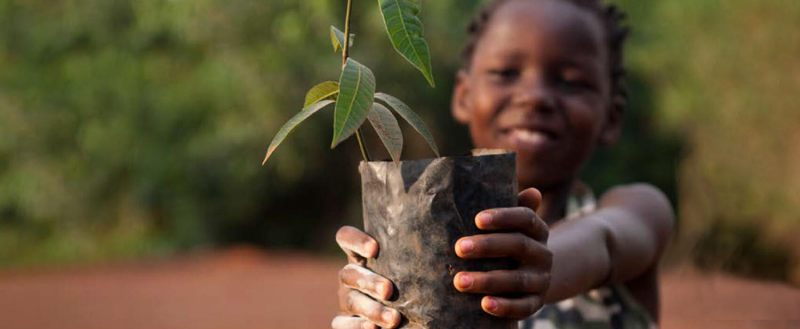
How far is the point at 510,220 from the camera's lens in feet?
4.37

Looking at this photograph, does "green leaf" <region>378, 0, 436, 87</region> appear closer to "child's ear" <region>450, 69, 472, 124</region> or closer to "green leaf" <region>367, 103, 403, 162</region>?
"green leaf" <region>367, 103, 403, 162</region>

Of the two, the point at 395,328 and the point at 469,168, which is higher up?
the point at 469,168

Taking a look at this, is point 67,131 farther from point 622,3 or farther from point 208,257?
point 622,3

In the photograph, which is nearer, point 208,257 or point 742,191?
point 742,191

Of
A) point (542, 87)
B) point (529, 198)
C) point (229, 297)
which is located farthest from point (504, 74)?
point (229, 297)

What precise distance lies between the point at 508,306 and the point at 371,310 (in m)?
0.21

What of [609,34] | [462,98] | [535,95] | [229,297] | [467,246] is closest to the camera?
[467,246]

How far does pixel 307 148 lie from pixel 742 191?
5522mm

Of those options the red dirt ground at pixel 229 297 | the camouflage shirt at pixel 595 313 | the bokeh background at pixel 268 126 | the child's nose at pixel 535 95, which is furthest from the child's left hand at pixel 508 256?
the bokeh background at pixel 268 126

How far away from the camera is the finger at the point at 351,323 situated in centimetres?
144

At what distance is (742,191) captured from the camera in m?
10.2

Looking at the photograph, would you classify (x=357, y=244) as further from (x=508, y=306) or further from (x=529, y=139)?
(x=529, y=139)

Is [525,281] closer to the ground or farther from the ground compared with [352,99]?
closer to the ground

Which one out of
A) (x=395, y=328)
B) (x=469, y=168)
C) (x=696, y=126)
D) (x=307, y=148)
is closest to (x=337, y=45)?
(x=469, y=168)
